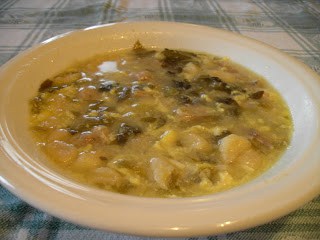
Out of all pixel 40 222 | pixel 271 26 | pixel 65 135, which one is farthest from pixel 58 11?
pixel 40 222

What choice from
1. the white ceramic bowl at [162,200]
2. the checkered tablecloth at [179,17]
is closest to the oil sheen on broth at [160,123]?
the white ceramic bowl at [162,200]

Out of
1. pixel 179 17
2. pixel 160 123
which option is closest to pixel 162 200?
pixel 160 123

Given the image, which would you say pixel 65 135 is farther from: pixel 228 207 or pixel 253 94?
pixel 253 94

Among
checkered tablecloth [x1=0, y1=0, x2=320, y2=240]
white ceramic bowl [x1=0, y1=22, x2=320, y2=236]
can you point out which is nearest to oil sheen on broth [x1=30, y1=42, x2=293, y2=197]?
white ceramic bowl [x1=0, y1=22, x2=320, y2=236]

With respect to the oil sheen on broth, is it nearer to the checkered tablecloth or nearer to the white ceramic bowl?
the white ceramic bowl

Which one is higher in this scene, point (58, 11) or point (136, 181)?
point (136, 181)

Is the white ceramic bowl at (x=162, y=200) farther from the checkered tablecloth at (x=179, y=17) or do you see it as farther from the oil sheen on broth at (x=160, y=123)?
the checkered tablecloth at (x=179, y=17)
